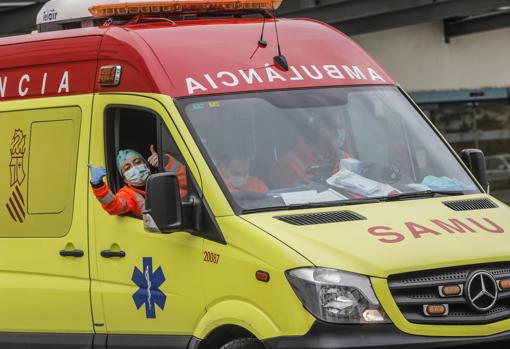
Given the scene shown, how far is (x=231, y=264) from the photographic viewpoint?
6.39 meters

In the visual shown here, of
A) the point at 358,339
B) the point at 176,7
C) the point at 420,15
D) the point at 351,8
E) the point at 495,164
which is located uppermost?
the point at 351,8

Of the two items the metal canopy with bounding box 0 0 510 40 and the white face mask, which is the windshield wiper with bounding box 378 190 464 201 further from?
the metal canopy with bounding box 0 0 510 40

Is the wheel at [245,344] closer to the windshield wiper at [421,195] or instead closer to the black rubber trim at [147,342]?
the black rubber trim at [147,342]

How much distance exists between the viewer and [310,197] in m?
6.81

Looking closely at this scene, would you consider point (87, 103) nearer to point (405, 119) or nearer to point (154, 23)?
point (154, 23)

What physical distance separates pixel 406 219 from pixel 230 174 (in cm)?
94

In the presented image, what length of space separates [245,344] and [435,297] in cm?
95

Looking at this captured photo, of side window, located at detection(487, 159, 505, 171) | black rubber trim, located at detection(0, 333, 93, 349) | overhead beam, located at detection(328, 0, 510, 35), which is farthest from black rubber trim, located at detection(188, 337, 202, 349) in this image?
side window, located at detection(487, 159, 505, 171)

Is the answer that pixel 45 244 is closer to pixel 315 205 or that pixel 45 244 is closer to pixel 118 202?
pixel 118 202

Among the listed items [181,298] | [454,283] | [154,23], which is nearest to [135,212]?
[181,298]

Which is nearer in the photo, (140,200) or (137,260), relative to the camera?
(137,260)

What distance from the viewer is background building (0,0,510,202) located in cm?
2403

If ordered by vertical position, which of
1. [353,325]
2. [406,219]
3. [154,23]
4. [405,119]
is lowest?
[353,325]

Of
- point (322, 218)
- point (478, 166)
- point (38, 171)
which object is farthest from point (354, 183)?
point (38, 171)
